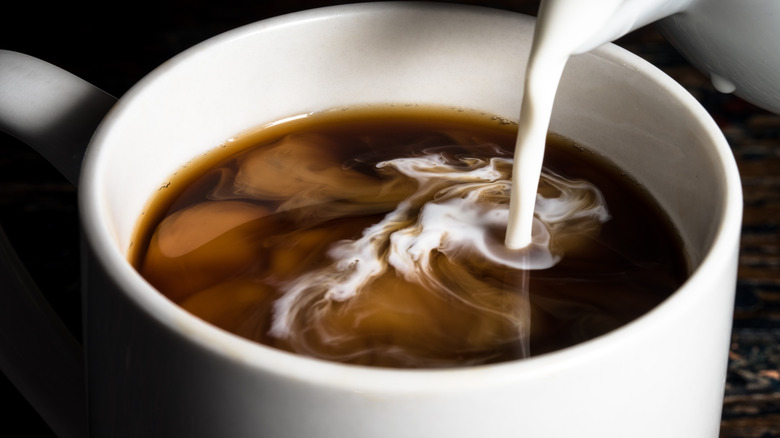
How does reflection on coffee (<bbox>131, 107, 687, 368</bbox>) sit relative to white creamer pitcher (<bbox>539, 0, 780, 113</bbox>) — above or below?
below

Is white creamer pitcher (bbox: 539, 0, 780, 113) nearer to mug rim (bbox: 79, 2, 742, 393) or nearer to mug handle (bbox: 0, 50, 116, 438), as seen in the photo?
mug rim (bbox: 79, 2, 742, 393)

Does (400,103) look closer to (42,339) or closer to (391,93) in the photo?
(391,93)

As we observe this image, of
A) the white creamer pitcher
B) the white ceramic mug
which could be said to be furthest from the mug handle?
the white creamer pitcher

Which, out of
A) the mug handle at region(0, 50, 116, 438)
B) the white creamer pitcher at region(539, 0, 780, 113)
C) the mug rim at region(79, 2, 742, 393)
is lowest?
the mug handle at region(0, 50, 116, 438)

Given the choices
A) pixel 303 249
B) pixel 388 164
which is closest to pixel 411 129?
pixel 388 164

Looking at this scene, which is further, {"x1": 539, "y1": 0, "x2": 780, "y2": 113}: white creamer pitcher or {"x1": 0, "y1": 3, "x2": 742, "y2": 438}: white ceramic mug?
{"x1": 539, "y1": 0, "x2": 780, "y2": 113}: white creamer pitcher

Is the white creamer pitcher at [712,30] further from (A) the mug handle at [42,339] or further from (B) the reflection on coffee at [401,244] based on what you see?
(A) the mug handle at [42,339]

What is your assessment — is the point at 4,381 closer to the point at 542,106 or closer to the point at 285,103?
the point at 285,103

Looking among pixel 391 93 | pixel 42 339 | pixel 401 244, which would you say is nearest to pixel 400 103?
pixel 391 93
